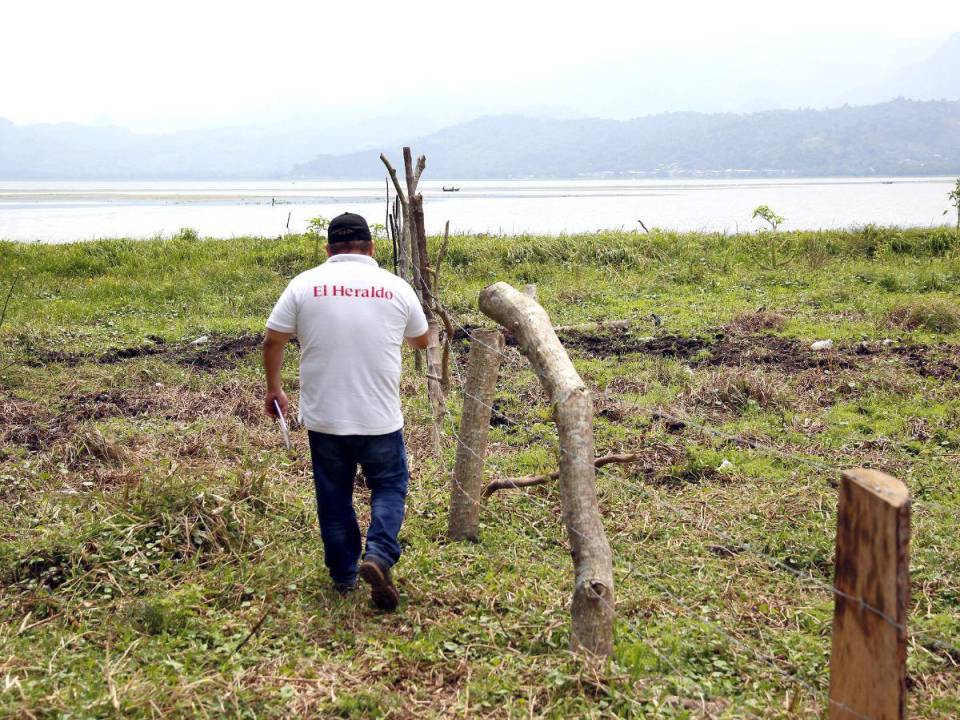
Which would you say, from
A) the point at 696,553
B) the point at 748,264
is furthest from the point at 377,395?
the point at 748,264

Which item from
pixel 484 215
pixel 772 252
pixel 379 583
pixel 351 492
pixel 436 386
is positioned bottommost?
pixel 379 583

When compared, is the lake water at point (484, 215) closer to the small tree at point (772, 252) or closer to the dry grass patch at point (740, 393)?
the small tree at point (772, 252)

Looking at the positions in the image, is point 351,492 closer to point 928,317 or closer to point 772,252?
point 928,317

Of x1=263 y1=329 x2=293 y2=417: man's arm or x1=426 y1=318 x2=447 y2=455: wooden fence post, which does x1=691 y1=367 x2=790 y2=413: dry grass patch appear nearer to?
x1=426 y1=318 x2=447 y2=455: wooden fence post

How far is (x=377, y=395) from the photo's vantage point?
14.6 ft

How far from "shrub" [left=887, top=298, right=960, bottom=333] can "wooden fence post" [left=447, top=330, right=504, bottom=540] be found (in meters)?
8.04

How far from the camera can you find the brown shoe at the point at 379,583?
4336 millimetres

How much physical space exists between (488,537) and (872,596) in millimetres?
3438

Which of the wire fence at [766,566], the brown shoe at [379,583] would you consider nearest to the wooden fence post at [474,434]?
the wire fence at [766,566]

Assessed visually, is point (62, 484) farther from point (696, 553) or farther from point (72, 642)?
point (696, 553)

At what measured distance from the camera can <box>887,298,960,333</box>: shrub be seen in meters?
11.5

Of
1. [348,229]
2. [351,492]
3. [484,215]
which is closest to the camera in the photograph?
[348,229]

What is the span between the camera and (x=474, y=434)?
552 cm

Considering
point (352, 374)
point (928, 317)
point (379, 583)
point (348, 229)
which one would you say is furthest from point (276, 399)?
point (928, 317)
